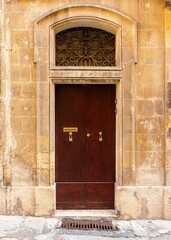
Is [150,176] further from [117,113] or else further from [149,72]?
[149,72]

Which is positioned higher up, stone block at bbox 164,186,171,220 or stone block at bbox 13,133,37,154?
stone block at bbox 13,133,37,154

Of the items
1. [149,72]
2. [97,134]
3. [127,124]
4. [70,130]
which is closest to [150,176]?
[127,124]

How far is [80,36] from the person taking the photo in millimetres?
7461

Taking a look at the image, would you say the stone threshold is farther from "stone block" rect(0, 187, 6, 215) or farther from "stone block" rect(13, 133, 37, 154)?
"stone block" rect(13, 133, 37, 154)

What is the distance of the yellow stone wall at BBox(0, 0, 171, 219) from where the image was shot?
7.00m

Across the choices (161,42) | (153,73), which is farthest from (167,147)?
(161,42)

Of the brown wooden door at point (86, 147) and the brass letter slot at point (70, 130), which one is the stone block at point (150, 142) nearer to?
the brown wooden door at point (86, 147)

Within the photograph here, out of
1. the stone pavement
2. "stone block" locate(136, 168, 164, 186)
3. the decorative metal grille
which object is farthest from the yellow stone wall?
the decorative metal grille

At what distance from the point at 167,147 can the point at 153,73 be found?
163 centimetres

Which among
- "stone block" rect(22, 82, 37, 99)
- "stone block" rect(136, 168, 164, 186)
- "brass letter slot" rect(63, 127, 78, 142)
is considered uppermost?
"stone block" rect(22, 82, 37, 99)

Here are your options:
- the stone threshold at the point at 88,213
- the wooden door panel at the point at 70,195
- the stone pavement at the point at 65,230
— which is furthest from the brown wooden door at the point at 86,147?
the stone pavement at the point at 65,230

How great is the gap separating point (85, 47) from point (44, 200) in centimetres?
348

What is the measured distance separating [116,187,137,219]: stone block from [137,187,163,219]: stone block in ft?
0.32

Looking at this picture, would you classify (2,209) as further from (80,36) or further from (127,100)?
(80,36)
